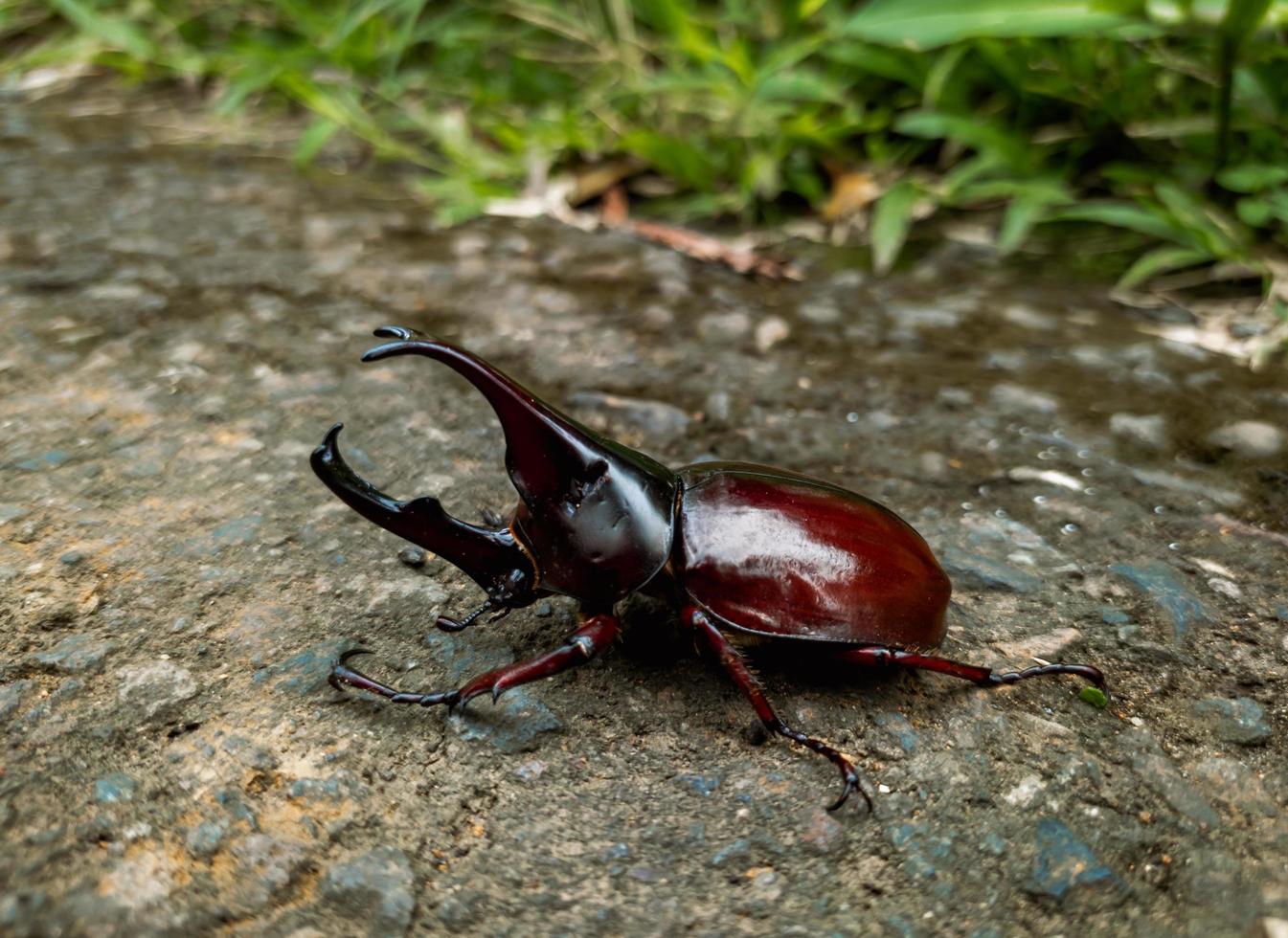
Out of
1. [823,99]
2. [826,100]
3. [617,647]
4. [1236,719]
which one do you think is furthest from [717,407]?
[826,100]

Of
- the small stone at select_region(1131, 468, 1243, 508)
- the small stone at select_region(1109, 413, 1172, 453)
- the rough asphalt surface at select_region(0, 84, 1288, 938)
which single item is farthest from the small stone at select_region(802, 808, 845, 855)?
the small stone at select_region(1109, 413, 1172, 453)

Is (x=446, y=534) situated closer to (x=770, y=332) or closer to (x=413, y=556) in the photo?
(x=413, y=556)

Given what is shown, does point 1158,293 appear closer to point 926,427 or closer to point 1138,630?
point 926,427

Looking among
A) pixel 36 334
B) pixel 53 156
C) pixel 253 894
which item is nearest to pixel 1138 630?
pixel 253 894

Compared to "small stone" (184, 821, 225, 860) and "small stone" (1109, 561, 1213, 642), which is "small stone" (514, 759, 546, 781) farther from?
"small stone" (1109, 561, 1213, 642)

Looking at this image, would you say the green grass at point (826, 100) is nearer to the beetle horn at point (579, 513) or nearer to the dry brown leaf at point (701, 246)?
the dry brown leaf at point (701, 246)
